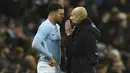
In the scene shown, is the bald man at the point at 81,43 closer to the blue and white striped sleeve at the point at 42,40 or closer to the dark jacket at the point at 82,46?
the dark jacket at the point at 82,46

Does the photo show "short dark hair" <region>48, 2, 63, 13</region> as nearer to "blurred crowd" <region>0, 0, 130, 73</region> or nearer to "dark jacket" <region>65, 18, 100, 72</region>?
"dark jacket" <region>65, 18, 100, 72</region>

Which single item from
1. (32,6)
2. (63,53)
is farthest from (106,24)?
(63,53)

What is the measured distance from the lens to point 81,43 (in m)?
9.74

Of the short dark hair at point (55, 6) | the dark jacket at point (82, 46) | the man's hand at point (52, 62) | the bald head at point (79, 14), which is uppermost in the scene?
the short dark hair at point (55, 6)

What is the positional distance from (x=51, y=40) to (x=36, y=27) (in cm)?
748

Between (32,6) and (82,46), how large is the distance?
30.0 feet

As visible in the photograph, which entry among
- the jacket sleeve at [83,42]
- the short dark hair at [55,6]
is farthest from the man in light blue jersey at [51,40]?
the jacket sleeve at [83,42]

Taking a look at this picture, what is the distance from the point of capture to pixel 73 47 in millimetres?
9758

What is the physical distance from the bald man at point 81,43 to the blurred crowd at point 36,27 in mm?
3468

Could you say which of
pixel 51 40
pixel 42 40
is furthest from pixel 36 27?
pixel 42 40

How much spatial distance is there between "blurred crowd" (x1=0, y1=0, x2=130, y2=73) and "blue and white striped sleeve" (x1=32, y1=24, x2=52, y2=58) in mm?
3585

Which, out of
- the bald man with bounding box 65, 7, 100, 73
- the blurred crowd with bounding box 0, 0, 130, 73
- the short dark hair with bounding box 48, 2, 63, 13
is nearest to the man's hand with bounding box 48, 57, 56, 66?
the bald man with bounding box 65, 7, 100, 73

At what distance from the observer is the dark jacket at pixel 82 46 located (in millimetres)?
9734

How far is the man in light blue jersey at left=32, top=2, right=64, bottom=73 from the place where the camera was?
9750mm
